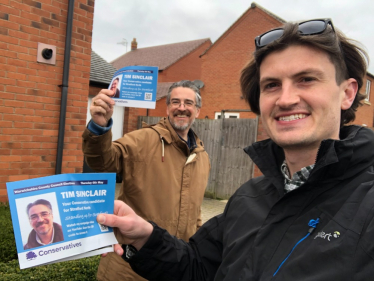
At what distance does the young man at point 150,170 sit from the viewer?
2.14 metres

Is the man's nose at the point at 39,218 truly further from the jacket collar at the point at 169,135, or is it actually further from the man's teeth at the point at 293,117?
the jacket collar at the point at 169,135

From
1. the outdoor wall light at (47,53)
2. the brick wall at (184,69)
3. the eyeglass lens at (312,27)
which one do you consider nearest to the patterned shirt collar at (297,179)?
the eyeglass lens at (312,27)

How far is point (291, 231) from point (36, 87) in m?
3.78

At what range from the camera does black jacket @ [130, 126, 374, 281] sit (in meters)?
1.02

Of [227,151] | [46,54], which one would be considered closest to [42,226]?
[46,54]

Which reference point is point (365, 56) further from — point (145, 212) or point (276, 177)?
point (145, 212)

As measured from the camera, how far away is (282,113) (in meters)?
1.44

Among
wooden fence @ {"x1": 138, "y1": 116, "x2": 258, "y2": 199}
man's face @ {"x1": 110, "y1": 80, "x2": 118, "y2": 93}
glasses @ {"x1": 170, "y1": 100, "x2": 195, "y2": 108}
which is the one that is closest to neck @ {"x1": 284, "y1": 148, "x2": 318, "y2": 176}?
man's face @ {"x1": 110, "y1": 80, "x2": 118, "y2": 93}

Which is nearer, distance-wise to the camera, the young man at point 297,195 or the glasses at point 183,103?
the young man at point 297,195

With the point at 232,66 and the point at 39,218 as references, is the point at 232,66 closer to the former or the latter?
the point at 232,66

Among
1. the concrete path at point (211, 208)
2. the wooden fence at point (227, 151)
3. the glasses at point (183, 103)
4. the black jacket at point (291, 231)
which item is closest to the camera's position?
the black jacket at point (291, 231)

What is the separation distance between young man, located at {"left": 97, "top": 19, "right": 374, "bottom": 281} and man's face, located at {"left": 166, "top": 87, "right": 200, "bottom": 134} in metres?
1.15

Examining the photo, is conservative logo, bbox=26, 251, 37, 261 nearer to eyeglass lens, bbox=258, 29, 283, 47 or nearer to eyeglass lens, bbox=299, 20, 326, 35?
eyeglass lens, bbox=258, 29, 283, 47

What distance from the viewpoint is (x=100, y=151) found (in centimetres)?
216
